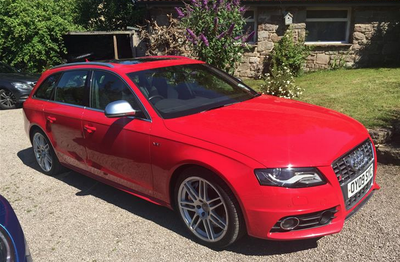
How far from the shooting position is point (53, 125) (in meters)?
4.56

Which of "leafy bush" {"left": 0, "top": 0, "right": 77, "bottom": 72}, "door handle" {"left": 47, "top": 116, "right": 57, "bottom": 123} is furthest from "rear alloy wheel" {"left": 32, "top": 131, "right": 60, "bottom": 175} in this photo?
"leafy bush" {"left": 0, "top": 0, "right": 77, "bottom": 72}

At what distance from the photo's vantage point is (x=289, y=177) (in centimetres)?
260

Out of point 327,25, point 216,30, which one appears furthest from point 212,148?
point 327,25

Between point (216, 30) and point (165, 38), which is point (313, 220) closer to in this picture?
point (216, 30)

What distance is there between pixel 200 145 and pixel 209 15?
471cm

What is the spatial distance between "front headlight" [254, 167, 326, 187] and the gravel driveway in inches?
29.1

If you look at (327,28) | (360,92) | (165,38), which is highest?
(327,28)

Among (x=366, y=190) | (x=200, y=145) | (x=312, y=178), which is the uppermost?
(x=200, y=145)

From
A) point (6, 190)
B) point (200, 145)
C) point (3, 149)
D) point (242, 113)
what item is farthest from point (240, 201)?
point (3, 149)

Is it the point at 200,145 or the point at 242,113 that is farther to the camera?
the point at 242,113

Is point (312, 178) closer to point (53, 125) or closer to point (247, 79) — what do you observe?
point (53, 125)

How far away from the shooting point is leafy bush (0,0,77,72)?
13.7 meters

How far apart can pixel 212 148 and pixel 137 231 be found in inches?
51.6

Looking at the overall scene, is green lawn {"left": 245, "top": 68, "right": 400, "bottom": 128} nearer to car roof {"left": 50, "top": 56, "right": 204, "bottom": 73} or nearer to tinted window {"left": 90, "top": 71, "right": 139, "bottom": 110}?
car roof {"left": 50, "top": 56, "right": 204, "bottom": 73}
